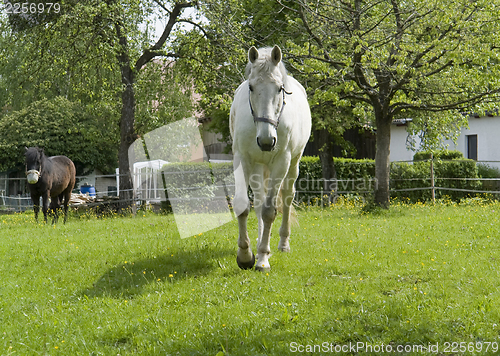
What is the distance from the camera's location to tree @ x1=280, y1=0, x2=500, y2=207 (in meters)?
10.1

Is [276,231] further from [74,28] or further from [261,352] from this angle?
[74,28]

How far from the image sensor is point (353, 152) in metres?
18.7

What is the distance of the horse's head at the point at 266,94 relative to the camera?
4203mm

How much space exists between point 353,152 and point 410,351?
1640 cm

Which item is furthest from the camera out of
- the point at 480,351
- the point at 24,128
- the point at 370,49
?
the point at 24,128

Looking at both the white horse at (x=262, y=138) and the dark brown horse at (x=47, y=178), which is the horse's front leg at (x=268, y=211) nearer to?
the white horse at (x=262, y=138)

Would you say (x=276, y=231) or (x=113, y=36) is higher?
(x=113, y=36)

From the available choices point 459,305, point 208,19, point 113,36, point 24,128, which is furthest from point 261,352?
point 24,128

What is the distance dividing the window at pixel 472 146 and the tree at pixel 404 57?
10.4m

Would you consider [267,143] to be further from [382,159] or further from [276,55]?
[382,159]

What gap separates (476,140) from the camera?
21656mm

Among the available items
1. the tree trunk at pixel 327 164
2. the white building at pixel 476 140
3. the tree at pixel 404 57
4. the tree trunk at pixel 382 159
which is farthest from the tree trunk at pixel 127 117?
the white building at pixel 476 140

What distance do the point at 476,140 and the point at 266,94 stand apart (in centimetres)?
2074

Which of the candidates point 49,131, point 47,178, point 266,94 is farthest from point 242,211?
point 49,131
